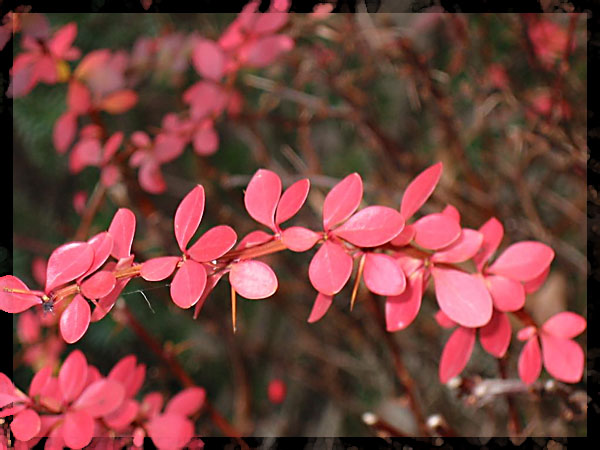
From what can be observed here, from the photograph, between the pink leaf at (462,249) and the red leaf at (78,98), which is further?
the red leaf at (78,98)

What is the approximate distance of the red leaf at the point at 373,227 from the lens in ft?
1.15

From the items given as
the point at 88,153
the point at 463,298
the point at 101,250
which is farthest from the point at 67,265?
the point at 88,153

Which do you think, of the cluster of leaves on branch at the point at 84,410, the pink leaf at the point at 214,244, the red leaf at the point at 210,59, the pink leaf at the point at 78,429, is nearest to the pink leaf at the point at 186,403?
the cluster of leaves on branch at the point at 84,410

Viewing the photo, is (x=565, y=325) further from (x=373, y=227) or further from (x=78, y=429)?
(x=78, y=429)

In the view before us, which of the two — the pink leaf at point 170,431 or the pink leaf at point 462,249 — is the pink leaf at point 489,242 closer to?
the pink leaf at point 462,249

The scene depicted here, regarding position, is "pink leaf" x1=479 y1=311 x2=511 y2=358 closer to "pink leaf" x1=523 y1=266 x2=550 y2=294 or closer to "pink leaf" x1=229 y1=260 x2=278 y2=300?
"pink leaf" x1=523 y1=266 x2=550 y2=294

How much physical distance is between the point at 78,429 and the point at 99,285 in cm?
12

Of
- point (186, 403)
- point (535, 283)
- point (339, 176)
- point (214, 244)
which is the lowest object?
point (339, 176)

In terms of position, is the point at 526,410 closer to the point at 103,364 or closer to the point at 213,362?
the point at 213,362

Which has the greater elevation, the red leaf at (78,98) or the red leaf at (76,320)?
the red leaf at (76,320)

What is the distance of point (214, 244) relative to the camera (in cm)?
35

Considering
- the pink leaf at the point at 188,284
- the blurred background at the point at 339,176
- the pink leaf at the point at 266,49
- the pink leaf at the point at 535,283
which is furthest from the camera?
the blurred background at the point at 339,176

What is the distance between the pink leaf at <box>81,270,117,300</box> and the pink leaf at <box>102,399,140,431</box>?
147 millimetres

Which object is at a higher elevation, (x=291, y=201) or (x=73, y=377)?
(x=291, y=201)
